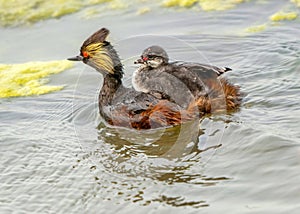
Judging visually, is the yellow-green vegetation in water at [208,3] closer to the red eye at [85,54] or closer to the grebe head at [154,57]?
the grebe head at [154,57]

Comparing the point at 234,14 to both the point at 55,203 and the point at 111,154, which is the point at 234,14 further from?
the point at 55,203

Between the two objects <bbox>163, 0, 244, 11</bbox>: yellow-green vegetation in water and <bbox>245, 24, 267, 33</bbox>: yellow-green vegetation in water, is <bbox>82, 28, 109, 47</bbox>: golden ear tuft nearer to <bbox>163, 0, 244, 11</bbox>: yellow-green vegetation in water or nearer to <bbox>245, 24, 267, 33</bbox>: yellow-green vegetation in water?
<bbox>245, 24, 267, 33</bbox>: yellow-green vegetation in water

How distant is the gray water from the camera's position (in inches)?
205

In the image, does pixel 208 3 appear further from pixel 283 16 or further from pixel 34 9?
pixel 34 9

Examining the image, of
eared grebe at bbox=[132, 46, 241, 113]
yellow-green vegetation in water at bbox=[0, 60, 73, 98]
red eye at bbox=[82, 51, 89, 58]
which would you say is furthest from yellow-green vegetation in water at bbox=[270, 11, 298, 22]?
red eye at bbox=[82, 51, 89, 58]

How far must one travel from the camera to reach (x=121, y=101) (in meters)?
6.91

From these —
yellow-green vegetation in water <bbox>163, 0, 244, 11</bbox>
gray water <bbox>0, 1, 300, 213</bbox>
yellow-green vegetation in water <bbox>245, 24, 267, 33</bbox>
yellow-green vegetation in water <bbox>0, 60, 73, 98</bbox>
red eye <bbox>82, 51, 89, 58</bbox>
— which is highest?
yellow-green vegetation in water <bbox>163, 0, 244, 11</bbox>

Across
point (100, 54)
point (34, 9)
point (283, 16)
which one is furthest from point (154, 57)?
point (34, 9)

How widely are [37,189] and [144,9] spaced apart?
5.79 meters

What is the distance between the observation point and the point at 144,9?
10.7 m

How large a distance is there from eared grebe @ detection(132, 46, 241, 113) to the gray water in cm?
18

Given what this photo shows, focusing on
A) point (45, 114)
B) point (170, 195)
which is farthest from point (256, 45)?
point (170, 195)

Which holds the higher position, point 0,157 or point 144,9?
point 144,9

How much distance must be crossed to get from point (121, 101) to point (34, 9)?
5.33 metres
